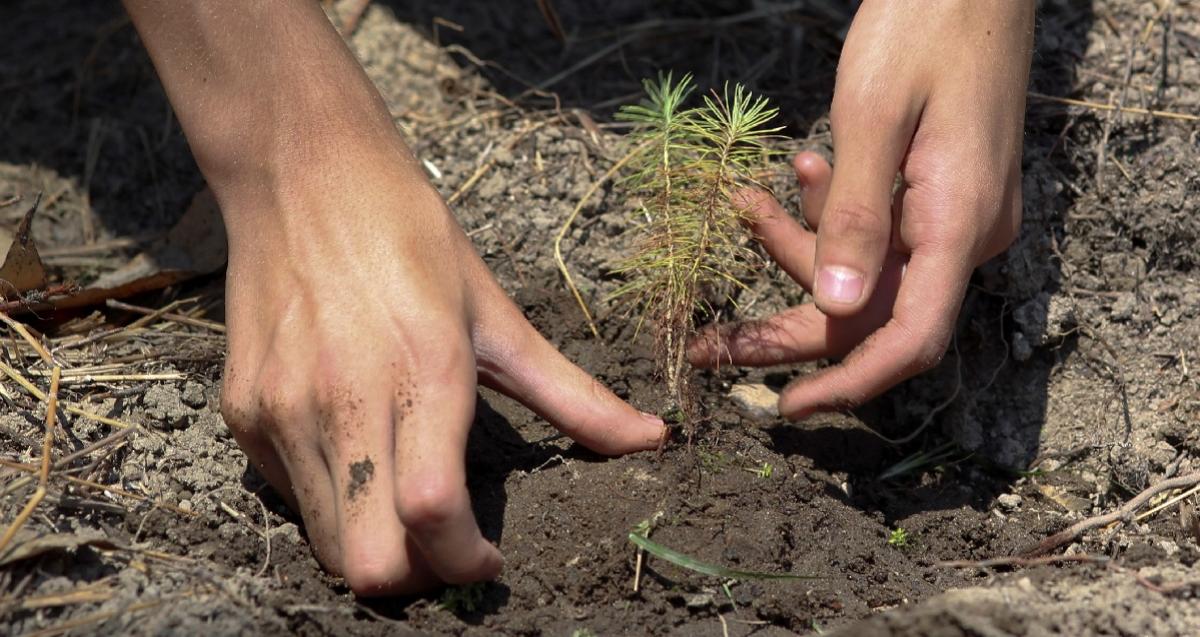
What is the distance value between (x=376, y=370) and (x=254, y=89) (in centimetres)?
76

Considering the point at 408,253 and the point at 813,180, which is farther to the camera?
the point at 813,180

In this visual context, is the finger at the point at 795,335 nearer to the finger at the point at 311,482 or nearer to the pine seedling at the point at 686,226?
the pine seedling at the point at 686,226

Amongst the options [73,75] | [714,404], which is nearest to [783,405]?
[714,404]

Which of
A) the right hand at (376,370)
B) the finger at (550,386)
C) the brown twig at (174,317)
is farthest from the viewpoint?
the brown twig at (174,317)

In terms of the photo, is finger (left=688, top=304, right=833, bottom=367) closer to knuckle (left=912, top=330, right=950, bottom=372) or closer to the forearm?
knuckle (left=912, top=330, right=950, bottom=372)

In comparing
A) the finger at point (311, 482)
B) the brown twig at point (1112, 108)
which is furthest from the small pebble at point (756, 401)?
the brown twig at point (1112, 108)

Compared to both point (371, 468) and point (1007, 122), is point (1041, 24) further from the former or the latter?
point (371, 468)

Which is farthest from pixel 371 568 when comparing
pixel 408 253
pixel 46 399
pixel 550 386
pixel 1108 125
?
pixel 1108 125

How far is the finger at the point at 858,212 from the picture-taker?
236cm

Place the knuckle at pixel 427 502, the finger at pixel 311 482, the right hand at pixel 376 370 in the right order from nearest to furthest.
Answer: the knuckle at pixel 427 502 < the right hand at pixel 376 370 < the finger at pixel 311 482

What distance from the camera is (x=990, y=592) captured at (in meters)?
2.09

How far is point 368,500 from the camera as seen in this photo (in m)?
2.07

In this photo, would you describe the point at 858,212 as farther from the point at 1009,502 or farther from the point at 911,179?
the point at 1009,502

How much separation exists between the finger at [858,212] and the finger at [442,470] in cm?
86
